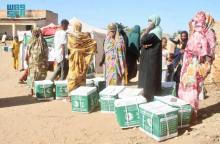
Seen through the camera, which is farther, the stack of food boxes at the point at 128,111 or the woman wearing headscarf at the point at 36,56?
the woman wearing headscarf at the point at 36,56

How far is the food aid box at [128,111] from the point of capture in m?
6.25

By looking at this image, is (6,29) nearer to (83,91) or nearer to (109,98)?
(83,91)

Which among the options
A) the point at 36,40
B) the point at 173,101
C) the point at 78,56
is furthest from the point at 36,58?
the point at 173,101

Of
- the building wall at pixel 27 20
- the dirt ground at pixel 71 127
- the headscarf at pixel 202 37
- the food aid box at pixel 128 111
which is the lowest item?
the dirt ground at pixel 71 127

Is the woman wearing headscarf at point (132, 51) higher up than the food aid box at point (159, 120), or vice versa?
the woman wearing headscarf at point (132, 51)

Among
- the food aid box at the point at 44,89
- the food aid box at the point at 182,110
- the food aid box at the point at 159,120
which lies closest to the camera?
the food aid box at the point at 159,120

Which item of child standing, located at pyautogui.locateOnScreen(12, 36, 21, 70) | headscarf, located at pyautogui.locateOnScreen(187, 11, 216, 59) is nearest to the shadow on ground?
headscarf, located at pyautogui.locateOnScreen(187, 11, 216, 59)

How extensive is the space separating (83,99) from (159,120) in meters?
2.36

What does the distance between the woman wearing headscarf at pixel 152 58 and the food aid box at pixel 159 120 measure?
120 centimetres

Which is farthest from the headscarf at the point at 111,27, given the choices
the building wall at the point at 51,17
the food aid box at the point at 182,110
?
the building wall at the point at 51,17

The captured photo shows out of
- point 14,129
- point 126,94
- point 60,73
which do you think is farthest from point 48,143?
point 60,73

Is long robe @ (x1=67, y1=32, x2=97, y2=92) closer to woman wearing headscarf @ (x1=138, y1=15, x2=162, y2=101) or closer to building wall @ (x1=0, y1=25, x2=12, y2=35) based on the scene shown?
woman wearing headscarf @ (x1=138, y1=15, x2=162, y2=101)

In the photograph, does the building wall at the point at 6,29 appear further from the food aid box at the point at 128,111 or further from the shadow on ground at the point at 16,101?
the food aid box at the point at 128,111

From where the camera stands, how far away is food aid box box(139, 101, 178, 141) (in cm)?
563
